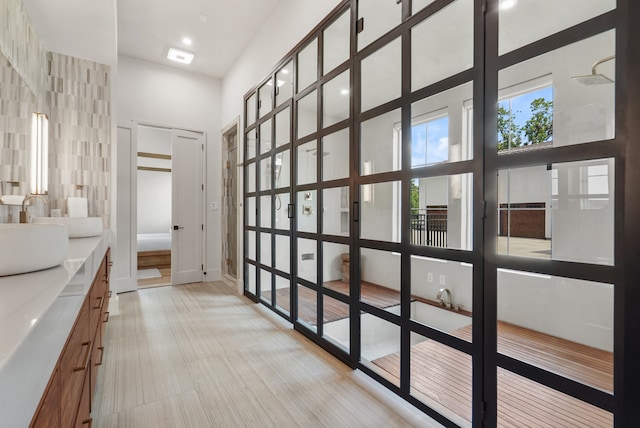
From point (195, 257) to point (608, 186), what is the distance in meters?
4.96

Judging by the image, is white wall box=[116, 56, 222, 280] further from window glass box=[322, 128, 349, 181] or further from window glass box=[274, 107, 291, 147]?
window glass box=[322, 128, 349, 181]

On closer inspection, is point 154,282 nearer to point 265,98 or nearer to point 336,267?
point 265,98

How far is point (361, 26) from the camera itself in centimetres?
216

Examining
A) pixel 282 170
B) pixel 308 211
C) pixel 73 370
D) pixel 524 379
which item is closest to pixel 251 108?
pixel 282 170

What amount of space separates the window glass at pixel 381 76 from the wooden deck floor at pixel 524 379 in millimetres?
1447

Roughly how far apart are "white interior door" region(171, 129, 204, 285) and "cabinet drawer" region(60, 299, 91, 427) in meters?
3.86

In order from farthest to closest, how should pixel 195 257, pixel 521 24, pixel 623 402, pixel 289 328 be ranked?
pixel 195 257 → pixel 289 328 → pixel 521 24 → pixel 623 402

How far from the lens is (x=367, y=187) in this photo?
2139 mm

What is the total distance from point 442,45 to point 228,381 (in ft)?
8.09

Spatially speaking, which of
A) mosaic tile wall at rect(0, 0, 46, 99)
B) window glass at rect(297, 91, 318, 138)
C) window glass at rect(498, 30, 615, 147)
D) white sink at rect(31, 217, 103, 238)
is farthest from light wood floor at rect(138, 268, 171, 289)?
window glass at rect(498, 30, 615, 147)

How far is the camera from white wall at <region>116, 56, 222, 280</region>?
14.2ft

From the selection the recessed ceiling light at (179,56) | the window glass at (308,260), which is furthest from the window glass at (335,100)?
the recessed ceiling light at (179,56)

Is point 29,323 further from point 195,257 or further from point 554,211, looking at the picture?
point 195,257

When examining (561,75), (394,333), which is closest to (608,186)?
(561,75)
